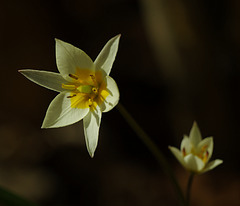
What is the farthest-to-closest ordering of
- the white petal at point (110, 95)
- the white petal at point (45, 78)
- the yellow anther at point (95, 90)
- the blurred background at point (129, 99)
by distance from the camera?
the blurred background at point (129, 99) → the yellow anther at point (95, 90) → the white petal at point (45, 78) → the white petal at point (110, 95)

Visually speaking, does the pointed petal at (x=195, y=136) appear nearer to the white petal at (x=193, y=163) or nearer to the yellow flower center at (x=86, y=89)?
the white petal at (x=193, y=163)

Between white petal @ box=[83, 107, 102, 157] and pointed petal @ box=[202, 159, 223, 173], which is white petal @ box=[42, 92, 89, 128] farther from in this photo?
pointed petal @ box=[202, 159, 223, 173]

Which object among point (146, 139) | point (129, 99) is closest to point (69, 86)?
point (146, 139)

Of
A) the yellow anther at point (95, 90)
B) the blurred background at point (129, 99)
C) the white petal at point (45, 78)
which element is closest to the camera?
the white petal at point (45, 78)

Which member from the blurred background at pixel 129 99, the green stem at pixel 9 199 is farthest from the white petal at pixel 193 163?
the blurred background at pixel 129 99

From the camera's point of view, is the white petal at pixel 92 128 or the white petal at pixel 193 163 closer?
the white petal at pixel 92 128

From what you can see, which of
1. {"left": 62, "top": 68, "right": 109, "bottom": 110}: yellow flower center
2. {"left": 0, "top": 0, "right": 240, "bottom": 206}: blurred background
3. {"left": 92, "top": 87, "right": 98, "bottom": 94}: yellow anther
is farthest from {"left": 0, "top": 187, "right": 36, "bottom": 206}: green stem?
{"left": 0, "top": 0, "right": 240, "bottom": 206}: blurred background

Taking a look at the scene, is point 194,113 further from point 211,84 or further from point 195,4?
point 195,4

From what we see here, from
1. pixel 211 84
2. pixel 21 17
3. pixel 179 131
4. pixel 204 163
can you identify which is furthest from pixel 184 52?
pixel 21 17
